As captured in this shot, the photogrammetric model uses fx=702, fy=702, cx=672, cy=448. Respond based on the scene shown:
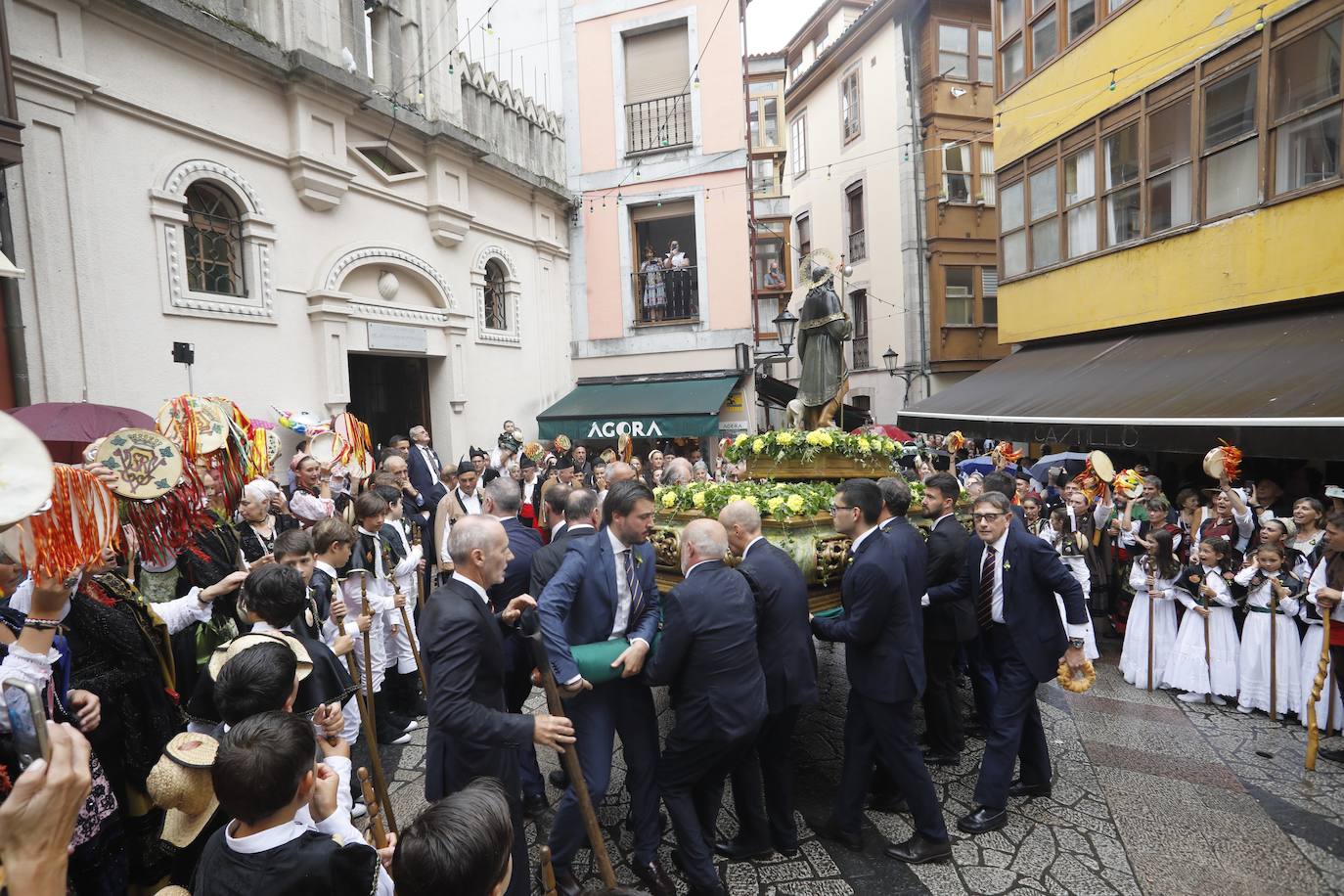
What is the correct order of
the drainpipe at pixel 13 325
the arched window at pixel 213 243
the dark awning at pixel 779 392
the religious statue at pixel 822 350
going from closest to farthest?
1. the drainpipe at pixel 13 325
2. the religious statue at pixel 822 350
3. the arched window at pixel 213 243
4. the dark awning at pixel 779 392

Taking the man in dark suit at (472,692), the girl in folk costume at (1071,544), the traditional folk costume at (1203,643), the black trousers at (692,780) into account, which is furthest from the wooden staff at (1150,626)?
the man in dark suit at (472,692)

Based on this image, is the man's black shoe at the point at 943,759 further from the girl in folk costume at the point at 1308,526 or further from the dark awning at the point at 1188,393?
the dark awning at the point at 1188,393

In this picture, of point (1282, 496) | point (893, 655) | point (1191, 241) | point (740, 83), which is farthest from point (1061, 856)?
point (740, 83)

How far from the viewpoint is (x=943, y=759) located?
16.4 feet

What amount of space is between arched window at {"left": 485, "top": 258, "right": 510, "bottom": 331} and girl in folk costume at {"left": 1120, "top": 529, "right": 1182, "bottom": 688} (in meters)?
11.9

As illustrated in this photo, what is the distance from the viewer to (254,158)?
9.53 metres

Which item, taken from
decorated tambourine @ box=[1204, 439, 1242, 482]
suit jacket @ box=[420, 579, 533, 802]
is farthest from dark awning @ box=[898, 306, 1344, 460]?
suit jacket @ box=[420, 579, 533, 802]

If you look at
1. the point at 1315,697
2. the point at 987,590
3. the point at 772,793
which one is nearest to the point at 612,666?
the point at 772,793

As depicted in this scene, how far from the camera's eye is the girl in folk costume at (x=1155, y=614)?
20.6 ft

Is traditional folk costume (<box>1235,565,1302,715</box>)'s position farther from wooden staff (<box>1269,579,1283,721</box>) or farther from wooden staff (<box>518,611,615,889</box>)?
wooden staff (<box>518,611,615,889</box>)

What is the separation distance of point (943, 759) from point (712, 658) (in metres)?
2.57

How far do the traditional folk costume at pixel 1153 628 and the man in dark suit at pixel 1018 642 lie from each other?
2625mm

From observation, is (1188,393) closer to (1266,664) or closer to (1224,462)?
(1224,462)

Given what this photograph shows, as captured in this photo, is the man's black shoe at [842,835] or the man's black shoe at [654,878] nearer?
the man's black shoe at [654,878]
